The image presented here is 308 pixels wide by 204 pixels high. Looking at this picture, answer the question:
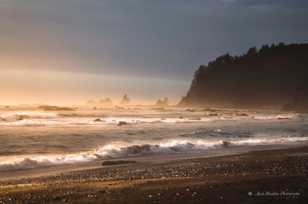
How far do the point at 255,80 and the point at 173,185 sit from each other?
178 metres

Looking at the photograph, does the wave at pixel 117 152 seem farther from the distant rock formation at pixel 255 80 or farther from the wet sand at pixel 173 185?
the distant rock formation at pixel 255 80

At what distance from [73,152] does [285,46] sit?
174897mm

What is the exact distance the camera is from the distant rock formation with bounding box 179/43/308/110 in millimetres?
172750

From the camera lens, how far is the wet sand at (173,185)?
10637mm

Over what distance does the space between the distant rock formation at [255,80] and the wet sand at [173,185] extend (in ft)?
501

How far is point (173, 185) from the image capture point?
40.6ft

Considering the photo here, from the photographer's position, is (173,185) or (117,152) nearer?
(173,185)

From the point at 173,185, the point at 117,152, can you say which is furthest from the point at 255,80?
the point at 173,185

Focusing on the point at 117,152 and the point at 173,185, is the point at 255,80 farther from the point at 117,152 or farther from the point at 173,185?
the point at 173,185

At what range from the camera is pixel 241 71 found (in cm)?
19350

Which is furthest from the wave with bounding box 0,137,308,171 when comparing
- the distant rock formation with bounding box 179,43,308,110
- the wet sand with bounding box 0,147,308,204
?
the distant rock formation with bounding box 179,43,308,110

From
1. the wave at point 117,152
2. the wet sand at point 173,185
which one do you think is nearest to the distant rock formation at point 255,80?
the wave at point 117,152

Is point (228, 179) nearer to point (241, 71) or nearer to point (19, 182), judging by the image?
point (19, 182)

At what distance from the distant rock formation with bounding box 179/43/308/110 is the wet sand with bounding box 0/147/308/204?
152779 mm
